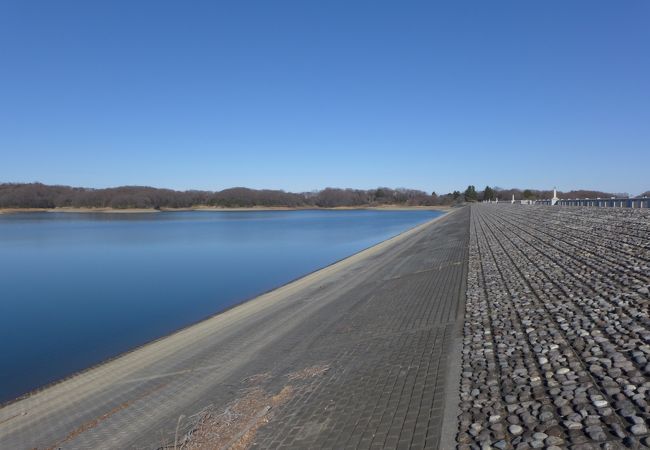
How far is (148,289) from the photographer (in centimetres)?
2350

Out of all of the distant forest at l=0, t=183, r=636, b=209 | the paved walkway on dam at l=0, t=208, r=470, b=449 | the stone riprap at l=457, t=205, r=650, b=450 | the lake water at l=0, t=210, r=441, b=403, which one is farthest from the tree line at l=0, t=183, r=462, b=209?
the stone riprap at l=457, t=205, r=650, b=450

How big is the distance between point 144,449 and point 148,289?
17759 mm

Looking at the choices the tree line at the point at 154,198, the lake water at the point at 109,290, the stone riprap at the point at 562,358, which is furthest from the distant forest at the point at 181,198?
the stone riprap at the point at 562,358

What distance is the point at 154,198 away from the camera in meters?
159

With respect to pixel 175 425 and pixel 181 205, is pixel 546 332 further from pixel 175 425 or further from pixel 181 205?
pixel 181 205

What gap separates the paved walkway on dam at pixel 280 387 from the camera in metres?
6.11

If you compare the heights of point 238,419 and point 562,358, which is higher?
point 562,358

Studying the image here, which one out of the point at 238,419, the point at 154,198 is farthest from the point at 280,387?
the point at 154,198

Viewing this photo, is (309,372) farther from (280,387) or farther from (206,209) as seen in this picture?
(206,209)

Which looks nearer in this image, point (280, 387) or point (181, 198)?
point (280, 387)

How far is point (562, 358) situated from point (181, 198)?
560 feet

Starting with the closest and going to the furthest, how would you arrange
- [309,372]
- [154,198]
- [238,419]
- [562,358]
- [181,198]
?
[562,358]
[238,419]
[309,372]
[154,198]
[181,198]

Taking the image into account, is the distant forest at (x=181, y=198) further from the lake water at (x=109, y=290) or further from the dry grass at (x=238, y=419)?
the dry grass at (x=238, y=419)

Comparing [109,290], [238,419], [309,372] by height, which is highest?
[309,372]
